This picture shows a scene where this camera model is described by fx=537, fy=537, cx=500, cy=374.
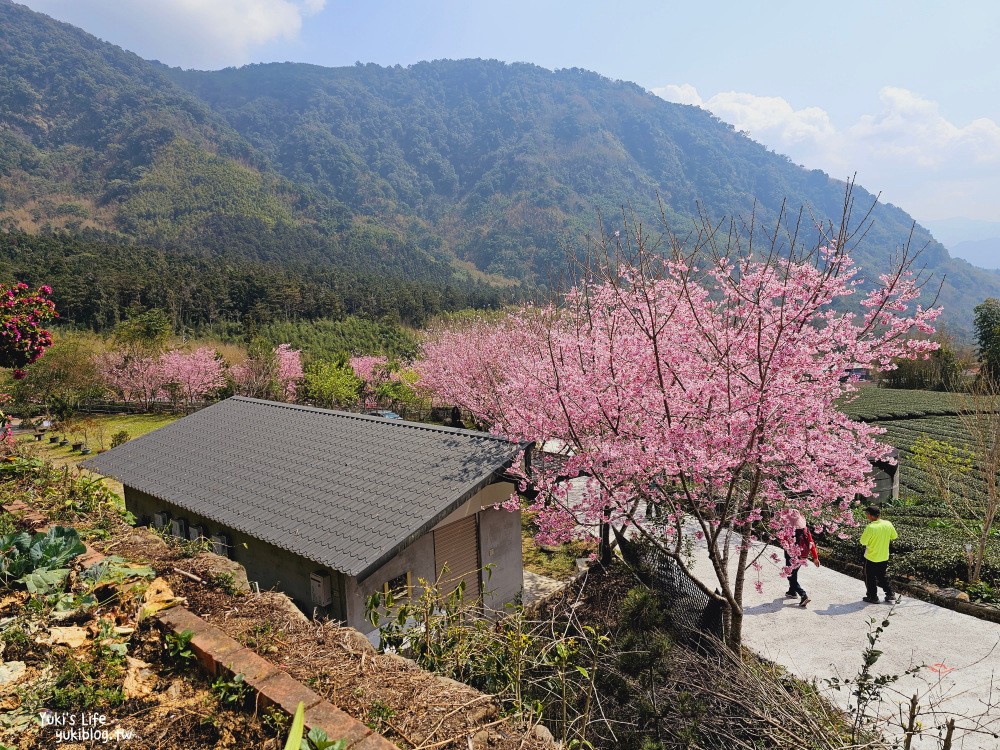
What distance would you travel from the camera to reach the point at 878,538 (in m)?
8.85

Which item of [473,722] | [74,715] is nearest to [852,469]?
[473,722]

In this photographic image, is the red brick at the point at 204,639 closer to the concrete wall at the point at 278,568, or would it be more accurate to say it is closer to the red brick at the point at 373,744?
the red brick at the point at 373,744

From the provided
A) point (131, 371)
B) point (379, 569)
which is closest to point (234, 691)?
point (379, 569)

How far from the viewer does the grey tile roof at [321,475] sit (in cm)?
748

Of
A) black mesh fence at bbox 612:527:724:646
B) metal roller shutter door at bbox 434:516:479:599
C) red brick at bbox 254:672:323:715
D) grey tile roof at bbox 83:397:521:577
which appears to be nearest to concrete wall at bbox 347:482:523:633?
metal roller shutter door at bbox 434:516:479:599

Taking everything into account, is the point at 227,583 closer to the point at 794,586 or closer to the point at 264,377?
the point at 794,586

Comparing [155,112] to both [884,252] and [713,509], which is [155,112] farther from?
[884,252]

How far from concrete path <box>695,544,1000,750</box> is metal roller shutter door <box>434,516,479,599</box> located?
4546 mm

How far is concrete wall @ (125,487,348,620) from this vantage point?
7461mm

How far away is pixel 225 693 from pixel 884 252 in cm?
23969

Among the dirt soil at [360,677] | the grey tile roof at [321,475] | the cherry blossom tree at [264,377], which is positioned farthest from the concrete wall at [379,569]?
the cherry blossom tree at [264,377]

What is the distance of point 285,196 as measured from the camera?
5669 inches

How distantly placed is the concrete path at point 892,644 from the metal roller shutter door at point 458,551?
4546 millimetres

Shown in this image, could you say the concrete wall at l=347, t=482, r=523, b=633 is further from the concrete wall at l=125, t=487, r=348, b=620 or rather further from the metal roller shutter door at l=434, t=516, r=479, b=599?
the concrete wall at l=125, t=487, r=348, b=620
